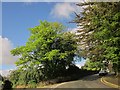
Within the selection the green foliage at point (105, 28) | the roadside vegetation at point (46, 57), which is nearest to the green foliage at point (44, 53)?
the roadside vegetation at point (46, 57)

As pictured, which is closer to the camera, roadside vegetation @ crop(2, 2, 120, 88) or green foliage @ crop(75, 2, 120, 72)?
green foliage @ crop(75, 2, 120, 72)

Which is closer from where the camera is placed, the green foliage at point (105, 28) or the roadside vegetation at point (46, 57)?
the green foliage at point (105, 28)

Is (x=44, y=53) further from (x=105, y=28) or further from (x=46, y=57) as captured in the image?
(x=105, y=28)

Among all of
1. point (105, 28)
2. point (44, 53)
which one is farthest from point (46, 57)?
point (105, 28)

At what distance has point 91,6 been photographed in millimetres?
35531

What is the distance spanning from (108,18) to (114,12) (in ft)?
2.90

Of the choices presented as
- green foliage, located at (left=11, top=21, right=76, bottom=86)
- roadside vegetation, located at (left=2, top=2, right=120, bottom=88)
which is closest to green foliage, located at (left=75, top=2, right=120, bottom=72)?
roadside vegetation, located at (left=2, top=2, right=120, bottom=88)

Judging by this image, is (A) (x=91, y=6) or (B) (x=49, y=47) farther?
(B) (x=49, y=47)

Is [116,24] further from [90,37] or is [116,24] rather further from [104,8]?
[90,37]

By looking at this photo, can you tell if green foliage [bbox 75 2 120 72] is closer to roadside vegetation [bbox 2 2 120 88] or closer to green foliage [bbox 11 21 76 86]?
roadside vegetation [bbox 2 2 120 88]

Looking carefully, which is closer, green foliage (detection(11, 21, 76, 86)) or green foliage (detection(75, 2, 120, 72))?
green foliage (detection(75, 2, 120, 72))

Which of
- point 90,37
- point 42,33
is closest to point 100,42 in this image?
point 90,37

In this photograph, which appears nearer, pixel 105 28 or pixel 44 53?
pixel 105 28

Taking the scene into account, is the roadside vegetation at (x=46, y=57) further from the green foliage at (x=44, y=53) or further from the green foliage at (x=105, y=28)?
the green foliage at (x=105, y=28)
